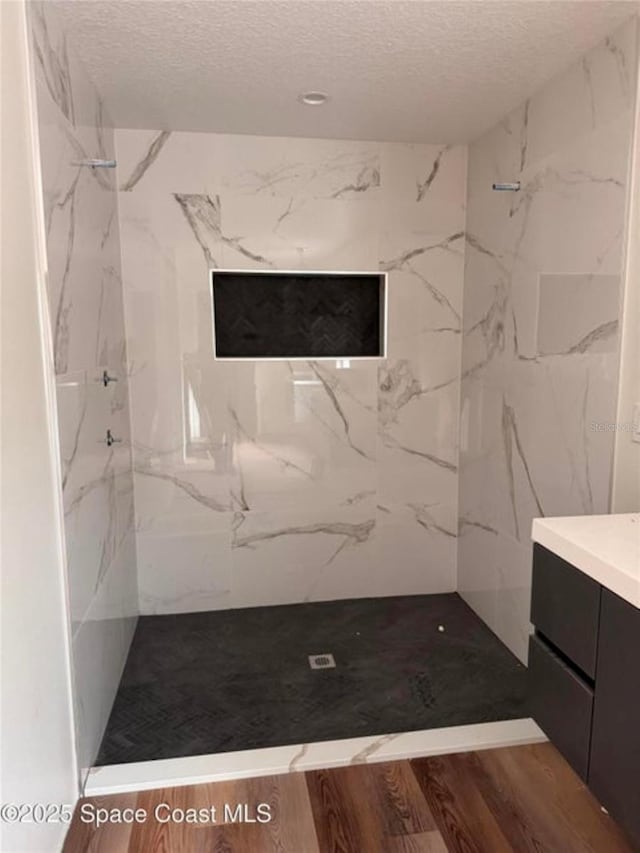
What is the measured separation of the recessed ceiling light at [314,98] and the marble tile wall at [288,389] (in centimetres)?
46

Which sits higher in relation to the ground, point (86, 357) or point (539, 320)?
point (539, 320)

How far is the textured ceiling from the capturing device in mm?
1771

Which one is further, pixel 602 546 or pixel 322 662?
pixel 322 662

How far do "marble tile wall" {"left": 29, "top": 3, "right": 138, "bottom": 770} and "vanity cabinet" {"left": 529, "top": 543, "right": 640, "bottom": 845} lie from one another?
4.73ft

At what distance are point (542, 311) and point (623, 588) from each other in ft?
4.70

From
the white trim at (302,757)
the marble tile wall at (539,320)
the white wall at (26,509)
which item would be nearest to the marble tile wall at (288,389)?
the marble tile wall at (539,320)

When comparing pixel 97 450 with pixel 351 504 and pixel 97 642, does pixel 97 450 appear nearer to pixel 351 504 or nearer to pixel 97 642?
pixel 97 642

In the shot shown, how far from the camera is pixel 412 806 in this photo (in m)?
1.80

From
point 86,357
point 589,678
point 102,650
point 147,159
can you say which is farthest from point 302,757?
point 147,159

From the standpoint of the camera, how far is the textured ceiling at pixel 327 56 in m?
1.77

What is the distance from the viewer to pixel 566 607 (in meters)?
1.46

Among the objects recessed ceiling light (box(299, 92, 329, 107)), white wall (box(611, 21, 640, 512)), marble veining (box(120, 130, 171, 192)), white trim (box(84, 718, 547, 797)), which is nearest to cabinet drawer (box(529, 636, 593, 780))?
white trim (box(84, 718, 547, 797))

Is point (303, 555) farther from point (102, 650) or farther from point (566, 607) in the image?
point (566, 607)

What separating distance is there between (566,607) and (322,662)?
149 centimetres
